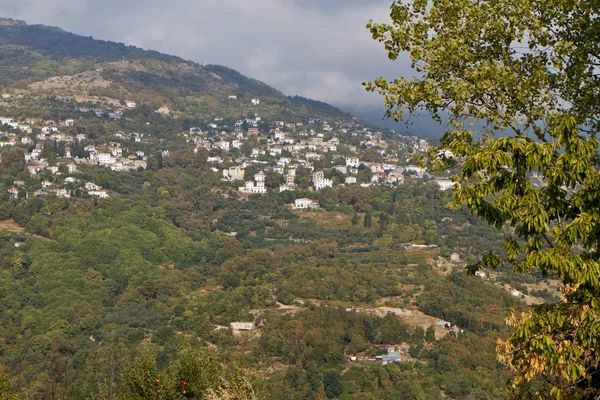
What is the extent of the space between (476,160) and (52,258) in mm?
34724

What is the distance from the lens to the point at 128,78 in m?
96.8

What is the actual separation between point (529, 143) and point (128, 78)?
324ft

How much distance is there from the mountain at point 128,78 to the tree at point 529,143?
82.2 metres

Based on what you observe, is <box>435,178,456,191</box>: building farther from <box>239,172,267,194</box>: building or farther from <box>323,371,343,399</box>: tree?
<box>323,371,343,399</box>: tree

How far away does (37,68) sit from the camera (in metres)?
95.6

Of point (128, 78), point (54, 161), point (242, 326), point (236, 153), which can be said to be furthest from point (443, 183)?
point (128, 78)

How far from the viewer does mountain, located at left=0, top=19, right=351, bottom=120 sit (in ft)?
283

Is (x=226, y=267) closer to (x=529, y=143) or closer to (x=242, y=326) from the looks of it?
(x=242, y=326)

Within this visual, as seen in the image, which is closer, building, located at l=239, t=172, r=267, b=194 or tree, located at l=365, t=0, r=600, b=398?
tree, located at l=365, t=0, r=600, b=398

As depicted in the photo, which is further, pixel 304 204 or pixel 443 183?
pixel 443 183

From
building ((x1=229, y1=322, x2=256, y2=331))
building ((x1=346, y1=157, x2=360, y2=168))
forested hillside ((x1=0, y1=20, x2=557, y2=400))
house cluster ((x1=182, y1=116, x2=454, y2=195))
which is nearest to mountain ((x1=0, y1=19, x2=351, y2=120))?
forested hillside ((x1=0, y1=20, x2=557, y2=400))

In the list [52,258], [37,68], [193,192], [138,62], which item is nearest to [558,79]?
[52,258]

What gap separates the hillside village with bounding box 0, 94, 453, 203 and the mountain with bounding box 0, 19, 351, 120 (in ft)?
16.7

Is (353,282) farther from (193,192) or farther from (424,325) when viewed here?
(193,192)
